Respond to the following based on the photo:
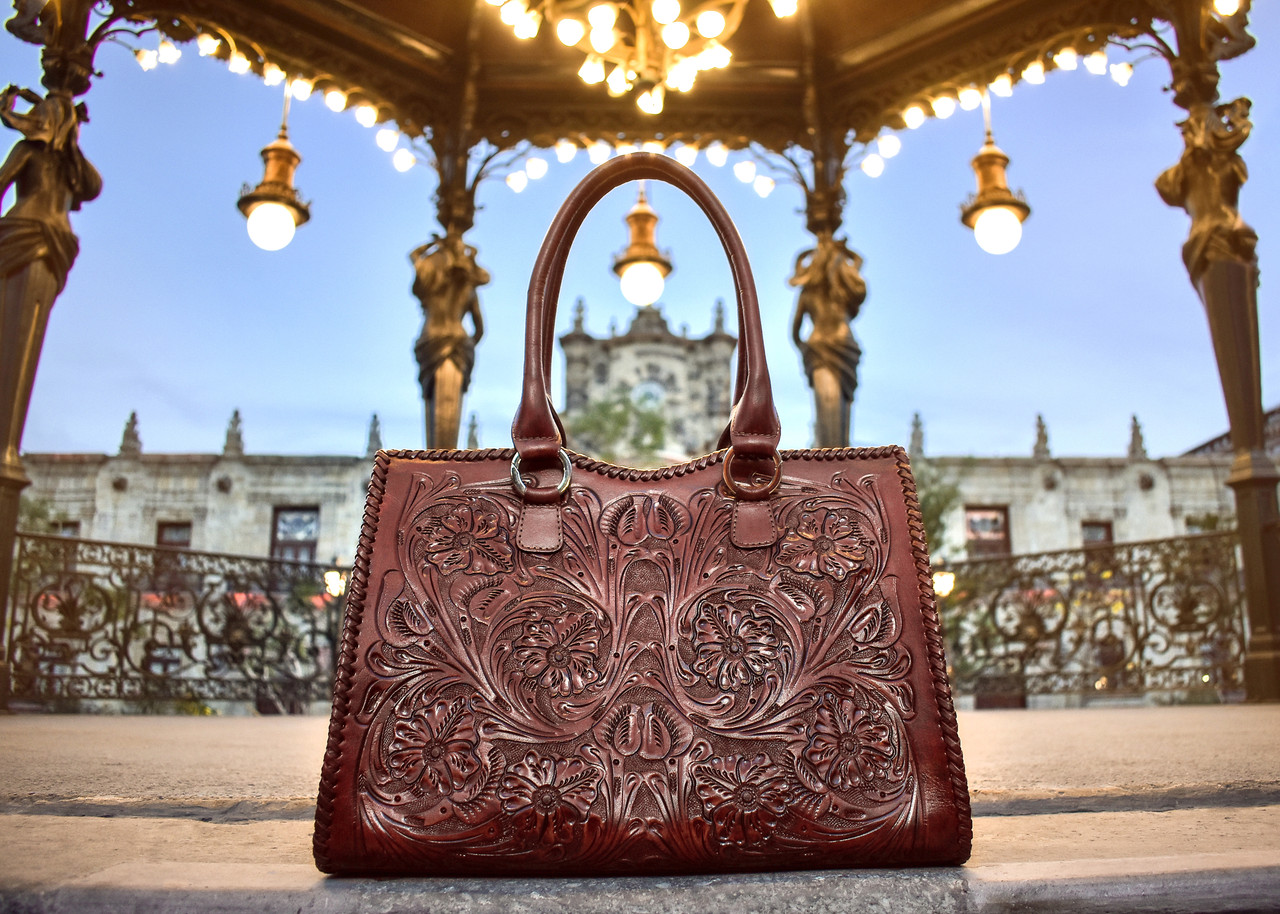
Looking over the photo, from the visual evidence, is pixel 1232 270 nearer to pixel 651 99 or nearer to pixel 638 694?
pixel 651 99

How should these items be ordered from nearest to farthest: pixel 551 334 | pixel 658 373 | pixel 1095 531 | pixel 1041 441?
pixel 551 334 → pixel 1095 531 → pixel 1041 441 → pixel 658 373

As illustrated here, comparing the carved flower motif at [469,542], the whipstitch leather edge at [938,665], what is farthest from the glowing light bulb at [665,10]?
the carved flower motif at [469,542]

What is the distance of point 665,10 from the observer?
12.4 feet

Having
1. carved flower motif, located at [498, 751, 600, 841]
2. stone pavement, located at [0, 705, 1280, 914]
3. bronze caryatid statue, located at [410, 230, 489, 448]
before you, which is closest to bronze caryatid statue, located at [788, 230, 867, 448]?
bronze caryatid statue, located at [410, 230, 489, 448]

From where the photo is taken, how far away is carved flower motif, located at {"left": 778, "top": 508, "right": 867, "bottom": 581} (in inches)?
39.9

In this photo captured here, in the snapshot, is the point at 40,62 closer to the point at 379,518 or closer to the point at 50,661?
the point at 50,661

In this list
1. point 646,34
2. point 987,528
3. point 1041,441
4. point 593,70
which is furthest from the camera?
point 1041,441

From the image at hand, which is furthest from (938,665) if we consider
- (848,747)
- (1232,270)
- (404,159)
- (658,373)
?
(658,373)

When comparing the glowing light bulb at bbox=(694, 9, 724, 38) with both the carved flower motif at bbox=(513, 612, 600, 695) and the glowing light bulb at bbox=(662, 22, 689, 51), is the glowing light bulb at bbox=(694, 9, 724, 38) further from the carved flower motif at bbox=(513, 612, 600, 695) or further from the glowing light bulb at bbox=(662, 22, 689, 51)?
the carved flower motif at bbox=(513, 612, 600, 695)

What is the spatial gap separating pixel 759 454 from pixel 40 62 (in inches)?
177

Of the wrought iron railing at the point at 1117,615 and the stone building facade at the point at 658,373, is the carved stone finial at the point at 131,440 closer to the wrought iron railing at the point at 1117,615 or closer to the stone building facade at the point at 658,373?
the stone building facade at the point at 658,373

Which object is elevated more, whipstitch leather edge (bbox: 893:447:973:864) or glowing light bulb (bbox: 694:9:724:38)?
glowing light bulb (bbox: 694:9:724:38)

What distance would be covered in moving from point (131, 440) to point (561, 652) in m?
29.6

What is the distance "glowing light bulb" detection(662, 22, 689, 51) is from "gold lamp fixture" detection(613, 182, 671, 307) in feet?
4.80
